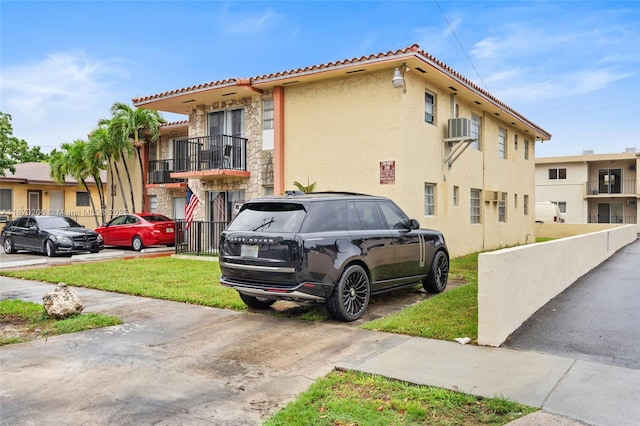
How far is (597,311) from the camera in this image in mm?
7953

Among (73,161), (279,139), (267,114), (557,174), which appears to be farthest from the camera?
(557,174)

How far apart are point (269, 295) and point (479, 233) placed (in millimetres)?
13105

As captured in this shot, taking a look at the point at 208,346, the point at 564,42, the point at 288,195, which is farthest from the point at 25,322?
the point at 564,42

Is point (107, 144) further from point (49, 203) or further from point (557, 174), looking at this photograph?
point (557, 174)

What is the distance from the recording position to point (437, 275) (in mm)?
9312

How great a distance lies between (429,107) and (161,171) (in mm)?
13304

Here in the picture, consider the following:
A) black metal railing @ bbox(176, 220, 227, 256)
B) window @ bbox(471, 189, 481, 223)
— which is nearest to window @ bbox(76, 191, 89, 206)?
A: black metal railing @ bbox(176, 220, 227, 256)

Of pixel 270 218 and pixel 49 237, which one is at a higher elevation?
pixel 270 218

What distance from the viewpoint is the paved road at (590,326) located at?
222 inches

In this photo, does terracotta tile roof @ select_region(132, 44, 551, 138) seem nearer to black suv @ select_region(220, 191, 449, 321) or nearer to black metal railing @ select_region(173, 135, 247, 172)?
black metal railing @ select_region(173, 135, 247, 172)

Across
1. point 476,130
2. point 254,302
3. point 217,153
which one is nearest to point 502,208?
point 476,130

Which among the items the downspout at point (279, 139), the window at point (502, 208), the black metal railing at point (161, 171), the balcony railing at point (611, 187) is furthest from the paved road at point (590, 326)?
the balcony railing at point (611, 187)

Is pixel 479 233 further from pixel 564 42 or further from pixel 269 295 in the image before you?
pixel 269 295

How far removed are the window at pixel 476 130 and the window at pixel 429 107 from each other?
3274 millimetres
